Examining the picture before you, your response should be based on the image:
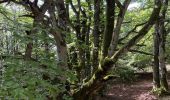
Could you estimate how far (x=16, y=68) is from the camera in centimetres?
370

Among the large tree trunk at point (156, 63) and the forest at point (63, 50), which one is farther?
the large tree trunk at point (156, 63)

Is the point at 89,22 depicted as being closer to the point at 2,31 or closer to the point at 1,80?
the point at 2,31

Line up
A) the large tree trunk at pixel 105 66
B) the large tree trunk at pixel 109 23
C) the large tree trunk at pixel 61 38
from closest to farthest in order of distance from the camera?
the large tree trunk at pixel 61 38 < the large tree trunk at pixel 105 66 < the large tree trunk at pixel 109 23

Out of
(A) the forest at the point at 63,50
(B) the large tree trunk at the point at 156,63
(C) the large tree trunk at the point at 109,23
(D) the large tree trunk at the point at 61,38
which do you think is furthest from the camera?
(B) the large tree trunk at the point at 156,63

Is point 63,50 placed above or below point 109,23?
below

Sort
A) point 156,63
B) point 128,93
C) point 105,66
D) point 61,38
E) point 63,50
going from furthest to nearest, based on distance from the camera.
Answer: point 128,93
point 156,63
point 105,66
point 63,50
point 61,38

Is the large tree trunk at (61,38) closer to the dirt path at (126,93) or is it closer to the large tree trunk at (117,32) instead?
the large tree trunk at (117,32)

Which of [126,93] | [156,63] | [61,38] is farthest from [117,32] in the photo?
[126,93]

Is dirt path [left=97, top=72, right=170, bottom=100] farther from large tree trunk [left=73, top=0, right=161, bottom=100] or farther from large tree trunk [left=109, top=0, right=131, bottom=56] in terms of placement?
large tree trunk [left=109, top=0, right=131, bottom=56]

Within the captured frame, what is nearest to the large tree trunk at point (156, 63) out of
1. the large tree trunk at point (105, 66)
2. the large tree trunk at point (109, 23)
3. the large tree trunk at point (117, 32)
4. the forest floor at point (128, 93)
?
the forest floor at point (128, 93)

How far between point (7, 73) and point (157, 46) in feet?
Answer: 48.4

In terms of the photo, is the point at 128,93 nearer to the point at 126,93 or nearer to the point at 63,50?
the point at 126,93

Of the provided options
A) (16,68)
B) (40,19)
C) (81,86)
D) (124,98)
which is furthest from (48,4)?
(124,98)

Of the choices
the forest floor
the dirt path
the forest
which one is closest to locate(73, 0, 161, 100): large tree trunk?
the forest
